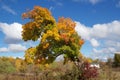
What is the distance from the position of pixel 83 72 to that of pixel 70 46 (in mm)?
28748

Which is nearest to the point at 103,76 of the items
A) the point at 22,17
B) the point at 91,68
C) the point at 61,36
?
the point at 91,68

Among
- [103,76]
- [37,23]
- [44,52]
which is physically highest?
[37,23]

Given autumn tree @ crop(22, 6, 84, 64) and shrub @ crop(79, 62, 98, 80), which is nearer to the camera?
shrub @ crop(79, 62, 98, 80)

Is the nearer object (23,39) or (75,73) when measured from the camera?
(75,73)

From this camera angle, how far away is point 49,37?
45.0 m

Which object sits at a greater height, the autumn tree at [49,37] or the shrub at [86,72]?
the autumn tree at [49,37]

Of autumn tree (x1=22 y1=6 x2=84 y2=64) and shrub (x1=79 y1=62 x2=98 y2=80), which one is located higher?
autumn tree (x1=22 y1=6 x2=84 y2=64)

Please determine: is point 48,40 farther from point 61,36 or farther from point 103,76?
point 103,76

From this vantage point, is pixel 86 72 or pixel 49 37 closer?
pixel 86 72

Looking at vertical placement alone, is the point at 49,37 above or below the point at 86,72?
above

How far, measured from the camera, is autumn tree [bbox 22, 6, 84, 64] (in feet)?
148

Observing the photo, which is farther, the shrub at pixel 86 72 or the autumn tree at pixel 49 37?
the autumn tree at pixel 49 37

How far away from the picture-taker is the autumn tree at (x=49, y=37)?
45.1 metres

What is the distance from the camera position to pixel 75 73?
16891 mm
